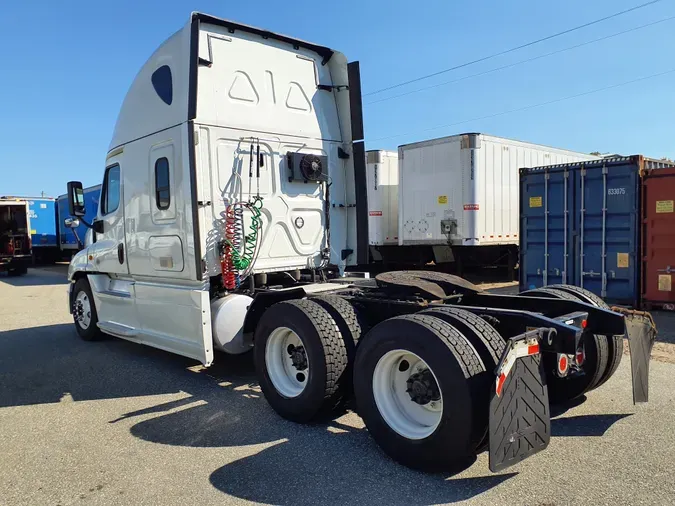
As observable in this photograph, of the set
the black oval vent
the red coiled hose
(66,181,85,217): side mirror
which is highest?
the black oval vent

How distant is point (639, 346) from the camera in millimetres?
4070

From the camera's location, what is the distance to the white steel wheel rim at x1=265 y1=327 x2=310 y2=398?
482 centimetres

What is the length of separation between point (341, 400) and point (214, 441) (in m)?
1.07

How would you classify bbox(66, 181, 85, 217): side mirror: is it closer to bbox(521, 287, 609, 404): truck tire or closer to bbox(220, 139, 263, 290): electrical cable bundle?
bbox(220, 139, 263, 290): electrical cable bundle

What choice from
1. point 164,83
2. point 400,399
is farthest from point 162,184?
point 400,399

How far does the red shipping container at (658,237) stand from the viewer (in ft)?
30.3

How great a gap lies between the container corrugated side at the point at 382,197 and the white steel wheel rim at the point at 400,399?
38.2 feet

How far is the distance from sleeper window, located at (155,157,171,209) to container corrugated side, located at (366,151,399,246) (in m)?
9.81

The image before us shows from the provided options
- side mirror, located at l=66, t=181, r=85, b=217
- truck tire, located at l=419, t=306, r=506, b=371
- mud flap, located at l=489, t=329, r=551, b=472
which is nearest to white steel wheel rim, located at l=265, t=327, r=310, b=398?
truck tire, located at l=419, t=306, r=506, b=371

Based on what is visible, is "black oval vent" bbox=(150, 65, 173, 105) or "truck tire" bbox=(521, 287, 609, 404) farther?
"black oval vent" bbox=(150, 65, 173, 105)

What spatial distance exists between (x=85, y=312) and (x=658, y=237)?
31.2 feet

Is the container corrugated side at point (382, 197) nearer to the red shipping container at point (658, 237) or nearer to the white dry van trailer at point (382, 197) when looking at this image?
the white dry van trailer at point (382, 197)

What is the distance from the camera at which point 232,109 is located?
5.89m

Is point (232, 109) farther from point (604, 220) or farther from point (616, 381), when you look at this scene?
point (604, 220)
